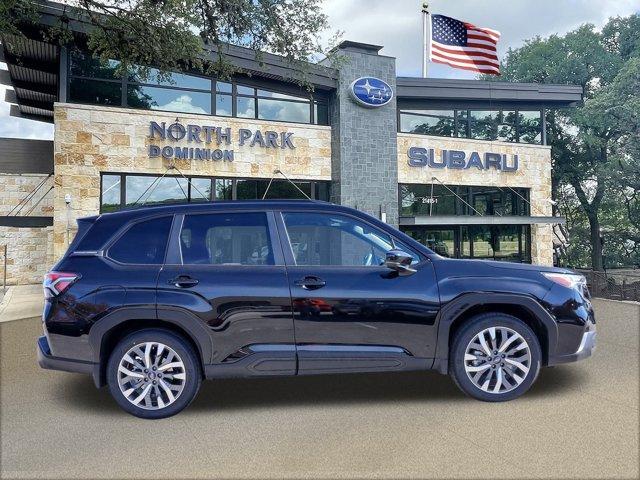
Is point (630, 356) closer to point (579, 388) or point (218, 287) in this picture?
point (579, 388)

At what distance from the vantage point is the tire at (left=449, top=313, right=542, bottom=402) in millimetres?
4672

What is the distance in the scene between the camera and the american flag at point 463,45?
18750 millimetres

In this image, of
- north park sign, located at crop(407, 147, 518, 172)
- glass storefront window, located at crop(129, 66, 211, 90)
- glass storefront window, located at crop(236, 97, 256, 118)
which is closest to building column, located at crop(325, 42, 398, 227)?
north park sign, located at crop(407, 147, 518, 172)

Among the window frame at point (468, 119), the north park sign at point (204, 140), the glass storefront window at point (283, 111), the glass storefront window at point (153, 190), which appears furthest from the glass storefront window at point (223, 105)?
the window frame at point (468, 119)

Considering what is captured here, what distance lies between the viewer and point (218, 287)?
14.8ft

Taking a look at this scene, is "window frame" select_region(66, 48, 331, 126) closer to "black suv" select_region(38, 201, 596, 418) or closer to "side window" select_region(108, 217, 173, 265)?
"side window" select_region(108, 217, 173, 265)

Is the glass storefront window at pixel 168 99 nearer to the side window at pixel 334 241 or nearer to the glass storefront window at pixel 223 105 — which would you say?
the glass storefront window at pixel 223 105

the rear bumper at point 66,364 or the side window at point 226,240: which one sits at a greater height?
the side window at point 226,240

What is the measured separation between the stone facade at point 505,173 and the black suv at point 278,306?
14.0 meters

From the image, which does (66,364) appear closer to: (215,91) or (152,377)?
(152,377)

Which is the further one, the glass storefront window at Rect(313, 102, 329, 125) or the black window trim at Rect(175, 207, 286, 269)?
the glass storefront window at Rect(313, 102, 329, 125)

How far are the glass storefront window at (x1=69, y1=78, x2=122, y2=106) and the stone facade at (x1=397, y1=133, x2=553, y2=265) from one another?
30.5 ft

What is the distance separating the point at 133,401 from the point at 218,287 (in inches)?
46.2

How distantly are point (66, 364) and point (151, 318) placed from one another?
835 mm
